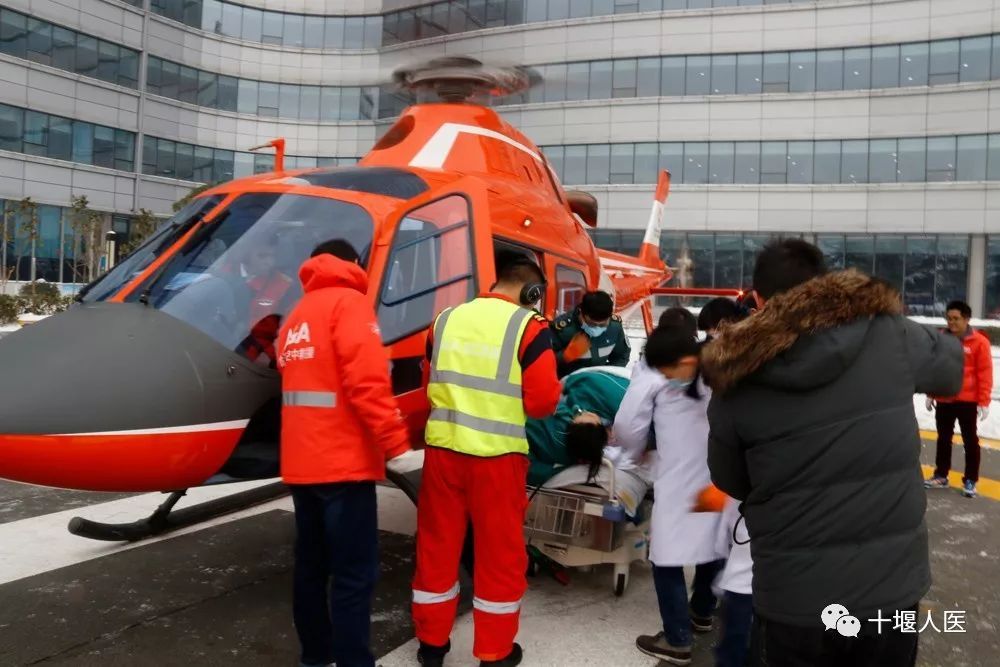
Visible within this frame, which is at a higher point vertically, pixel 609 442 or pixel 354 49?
pixel 354 49

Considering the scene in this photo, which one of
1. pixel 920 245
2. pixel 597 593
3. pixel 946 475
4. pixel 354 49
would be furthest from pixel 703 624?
pixel 354 49

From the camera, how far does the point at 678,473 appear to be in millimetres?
3357

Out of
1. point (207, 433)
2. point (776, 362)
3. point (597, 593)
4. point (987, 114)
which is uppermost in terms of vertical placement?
point (987, 114)

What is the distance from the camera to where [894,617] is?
1.92 metres

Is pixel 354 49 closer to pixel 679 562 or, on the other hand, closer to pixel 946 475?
pixel 946 475

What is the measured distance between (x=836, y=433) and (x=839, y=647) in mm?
566

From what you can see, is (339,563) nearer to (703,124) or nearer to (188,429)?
(188,429)

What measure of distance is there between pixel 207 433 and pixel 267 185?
1.55m

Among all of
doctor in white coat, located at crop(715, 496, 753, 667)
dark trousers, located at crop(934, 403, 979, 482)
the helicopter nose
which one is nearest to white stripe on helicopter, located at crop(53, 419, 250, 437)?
the helicopter nose

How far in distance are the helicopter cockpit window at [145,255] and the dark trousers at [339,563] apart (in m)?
1.50

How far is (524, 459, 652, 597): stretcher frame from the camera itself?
154 inches

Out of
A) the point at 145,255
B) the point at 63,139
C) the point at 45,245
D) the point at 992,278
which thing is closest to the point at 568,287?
the point at 145,255

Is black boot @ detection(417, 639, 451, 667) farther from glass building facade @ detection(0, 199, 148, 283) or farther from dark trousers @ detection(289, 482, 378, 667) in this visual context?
glass building facade @ detection(0, 199, 148, 283)

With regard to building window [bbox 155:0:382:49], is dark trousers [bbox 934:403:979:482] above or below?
below
